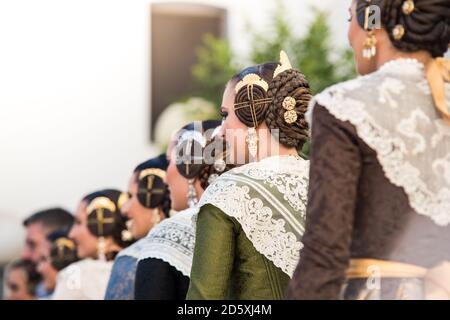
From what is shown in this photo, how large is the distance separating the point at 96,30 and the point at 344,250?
9596mm

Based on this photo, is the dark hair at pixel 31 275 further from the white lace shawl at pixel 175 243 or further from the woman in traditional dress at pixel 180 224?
the white lace shawl at pixel 175 243

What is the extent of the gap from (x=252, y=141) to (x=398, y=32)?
0.92m

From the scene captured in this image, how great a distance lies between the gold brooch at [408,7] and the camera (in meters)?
2.80

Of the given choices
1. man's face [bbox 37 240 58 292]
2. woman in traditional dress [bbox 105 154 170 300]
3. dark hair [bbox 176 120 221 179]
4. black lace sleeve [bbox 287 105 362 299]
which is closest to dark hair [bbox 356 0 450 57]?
black lace sleeve [bbox 287 105 362 299]

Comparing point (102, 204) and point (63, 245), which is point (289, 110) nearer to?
point (102, 204)

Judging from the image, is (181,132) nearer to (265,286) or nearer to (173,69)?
(265,286)

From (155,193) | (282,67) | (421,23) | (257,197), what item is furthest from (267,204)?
(155,193)

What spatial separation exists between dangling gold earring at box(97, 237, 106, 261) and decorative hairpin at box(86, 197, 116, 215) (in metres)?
0.15

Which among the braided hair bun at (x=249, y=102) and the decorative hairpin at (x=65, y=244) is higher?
the braided hair bun at (x=249, y=102)

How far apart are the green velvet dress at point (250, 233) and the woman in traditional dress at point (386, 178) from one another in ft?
2.14

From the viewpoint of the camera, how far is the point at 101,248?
601cm

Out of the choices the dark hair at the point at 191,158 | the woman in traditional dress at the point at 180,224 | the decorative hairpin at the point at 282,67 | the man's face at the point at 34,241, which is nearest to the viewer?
the decorative hairpin at the point at 282,67

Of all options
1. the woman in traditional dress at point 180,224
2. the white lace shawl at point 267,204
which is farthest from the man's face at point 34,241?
the white lace shawl at point 267,204
